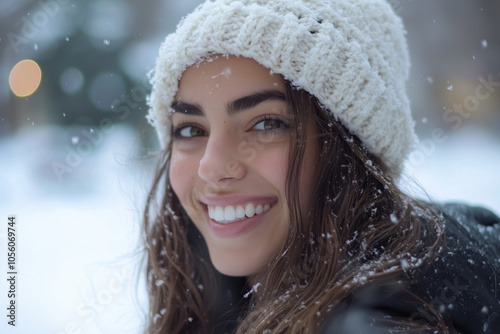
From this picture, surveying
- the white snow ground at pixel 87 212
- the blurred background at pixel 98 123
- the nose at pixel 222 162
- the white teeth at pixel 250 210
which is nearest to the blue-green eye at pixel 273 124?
the nose at pixel 222 162

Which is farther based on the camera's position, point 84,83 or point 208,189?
point 84,83

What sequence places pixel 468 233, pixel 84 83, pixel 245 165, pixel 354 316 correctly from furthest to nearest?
pixel 84 83
pixel 468 233
pixel 245 165
pixel 354 316

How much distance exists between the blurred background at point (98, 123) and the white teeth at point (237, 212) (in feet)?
4.44

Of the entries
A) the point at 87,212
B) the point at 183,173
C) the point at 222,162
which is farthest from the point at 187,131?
the point at 87,212

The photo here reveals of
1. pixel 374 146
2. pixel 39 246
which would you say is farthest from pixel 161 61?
pixel 39 246

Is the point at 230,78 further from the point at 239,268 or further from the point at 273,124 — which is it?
the point at 239,268

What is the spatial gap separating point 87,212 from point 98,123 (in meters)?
1.94

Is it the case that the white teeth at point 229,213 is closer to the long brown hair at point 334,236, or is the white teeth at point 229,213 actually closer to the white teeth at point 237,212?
the white teeth at point 237,212

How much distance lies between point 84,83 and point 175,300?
477cm

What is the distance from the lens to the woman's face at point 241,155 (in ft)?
4.31

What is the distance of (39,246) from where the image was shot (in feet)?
12.1

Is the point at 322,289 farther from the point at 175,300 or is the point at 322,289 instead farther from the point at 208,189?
the point at 175,300

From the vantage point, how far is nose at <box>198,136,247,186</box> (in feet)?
4.34

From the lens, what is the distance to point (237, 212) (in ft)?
4.60
